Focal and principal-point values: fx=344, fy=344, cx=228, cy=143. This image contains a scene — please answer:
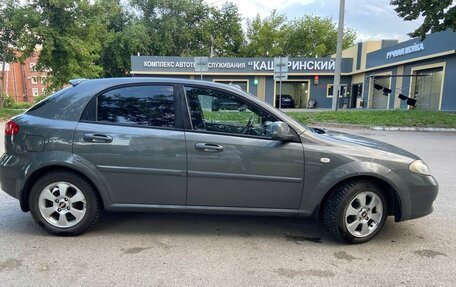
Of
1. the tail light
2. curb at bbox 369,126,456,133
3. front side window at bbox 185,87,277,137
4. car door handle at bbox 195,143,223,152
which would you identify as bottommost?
curb at bbox 369,126,456,133

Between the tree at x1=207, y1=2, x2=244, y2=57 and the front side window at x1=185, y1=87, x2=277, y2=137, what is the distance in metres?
44.9

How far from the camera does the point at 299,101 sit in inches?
1423

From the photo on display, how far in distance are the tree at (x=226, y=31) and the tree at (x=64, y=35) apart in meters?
27.7

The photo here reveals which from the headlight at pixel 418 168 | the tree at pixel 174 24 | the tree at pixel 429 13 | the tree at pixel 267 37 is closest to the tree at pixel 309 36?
the tree at pixel 267 37

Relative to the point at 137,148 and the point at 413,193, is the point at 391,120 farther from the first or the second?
the point at 137,148

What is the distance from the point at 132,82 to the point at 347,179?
2.48 metres

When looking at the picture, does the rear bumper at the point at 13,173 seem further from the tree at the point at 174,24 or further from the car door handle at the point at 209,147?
the tree at the point at 174,24

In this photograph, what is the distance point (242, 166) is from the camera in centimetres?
346

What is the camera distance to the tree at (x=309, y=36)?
4928 centimetres

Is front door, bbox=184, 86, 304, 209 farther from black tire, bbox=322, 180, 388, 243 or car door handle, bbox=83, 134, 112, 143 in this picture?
car door handle, bbox=83, 134, 112, 143

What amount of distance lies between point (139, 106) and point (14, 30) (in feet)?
66.1

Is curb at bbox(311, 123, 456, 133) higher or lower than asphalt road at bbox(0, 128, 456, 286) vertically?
higher

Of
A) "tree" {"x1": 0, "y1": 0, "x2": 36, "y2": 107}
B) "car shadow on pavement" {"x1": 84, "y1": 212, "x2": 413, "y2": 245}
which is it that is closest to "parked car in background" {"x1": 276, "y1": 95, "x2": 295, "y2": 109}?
"tree" {"x1": 0, "y1": 0, "x2": 36, "y2": 107}

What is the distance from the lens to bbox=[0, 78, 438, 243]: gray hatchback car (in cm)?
346
